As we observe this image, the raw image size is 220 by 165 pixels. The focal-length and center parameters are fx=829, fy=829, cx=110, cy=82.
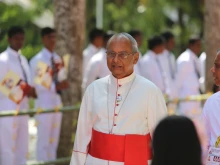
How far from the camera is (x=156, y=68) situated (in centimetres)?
1434

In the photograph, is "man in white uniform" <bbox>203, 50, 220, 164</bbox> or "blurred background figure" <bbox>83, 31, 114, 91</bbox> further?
"blurred background figure" <bbox>83, 31, 114, 91</bbox>

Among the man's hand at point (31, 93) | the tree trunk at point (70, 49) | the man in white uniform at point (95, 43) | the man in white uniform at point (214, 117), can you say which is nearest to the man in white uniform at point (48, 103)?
the tree trunk at point (70, 49)

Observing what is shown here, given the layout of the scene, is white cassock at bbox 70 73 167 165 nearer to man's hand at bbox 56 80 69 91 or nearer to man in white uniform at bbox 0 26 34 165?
man in white uniform at bbox 0 26 34 165

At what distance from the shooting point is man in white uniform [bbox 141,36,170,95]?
1420cm

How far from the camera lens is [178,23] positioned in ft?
95.4

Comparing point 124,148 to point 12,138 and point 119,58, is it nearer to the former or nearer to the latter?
point 119,58

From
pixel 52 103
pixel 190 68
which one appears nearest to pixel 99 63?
pixel 52 103

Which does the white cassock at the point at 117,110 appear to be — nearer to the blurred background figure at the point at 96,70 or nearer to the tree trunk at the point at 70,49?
the tree trunk at the point at 70,49

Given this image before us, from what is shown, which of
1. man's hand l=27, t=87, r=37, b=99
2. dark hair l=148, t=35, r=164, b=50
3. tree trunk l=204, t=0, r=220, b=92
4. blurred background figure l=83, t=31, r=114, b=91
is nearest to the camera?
man's hand l=27, t=87, r=37, b=99

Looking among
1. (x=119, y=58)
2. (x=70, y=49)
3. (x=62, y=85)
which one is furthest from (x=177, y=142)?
(x=70, y=49)

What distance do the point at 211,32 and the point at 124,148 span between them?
6.59m

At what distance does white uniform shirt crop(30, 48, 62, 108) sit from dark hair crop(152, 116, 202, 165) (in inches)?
286

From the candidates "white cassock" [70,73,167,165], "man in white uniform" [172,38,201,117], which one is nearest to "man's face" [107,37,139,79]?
"white cassock" [70,73,167,165]

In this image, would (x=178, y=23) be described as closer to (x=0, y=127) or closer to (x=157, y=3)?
(x=157, y=3)
